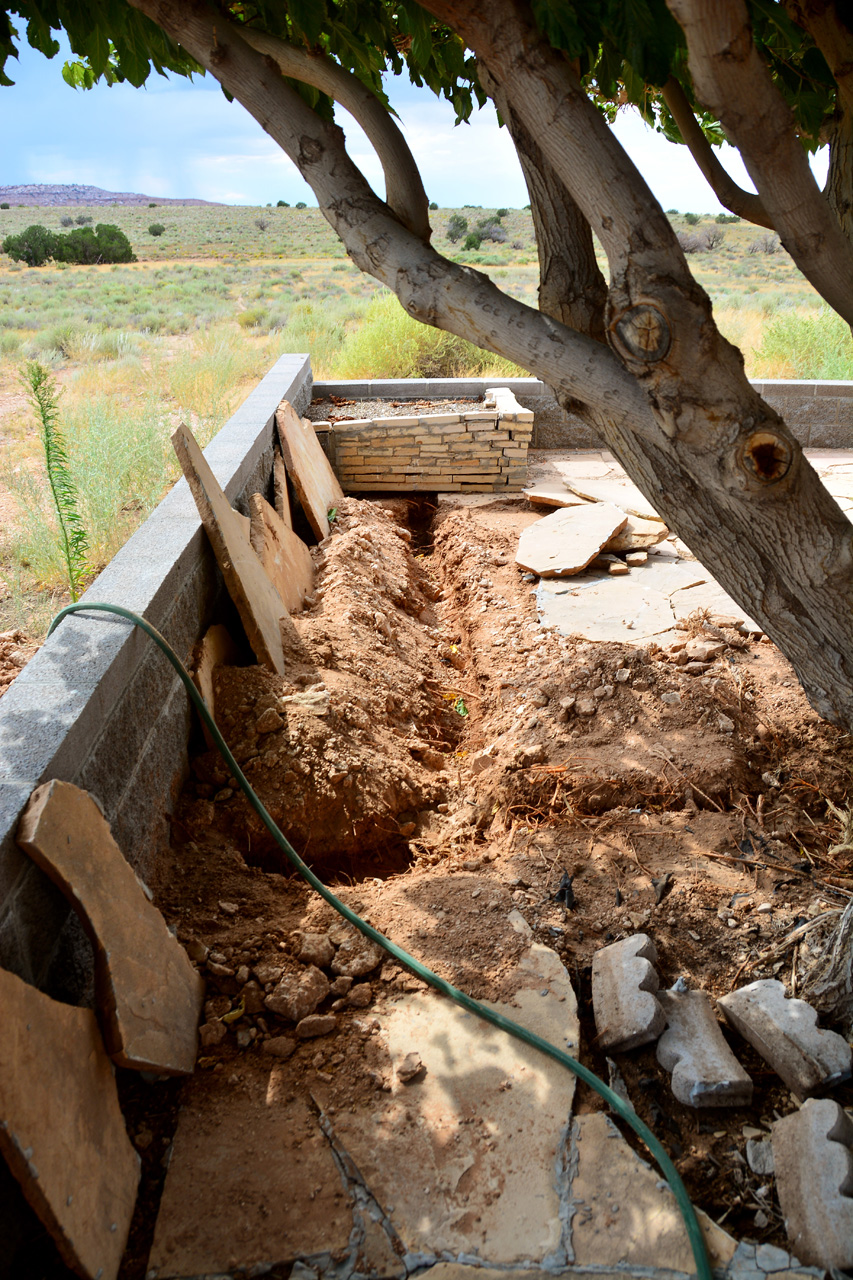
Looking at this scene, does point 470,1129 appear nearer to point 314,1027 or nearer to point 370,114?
point 314,1027

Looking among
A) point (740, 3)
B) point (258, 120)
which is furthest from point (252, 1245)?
point (258, 120)

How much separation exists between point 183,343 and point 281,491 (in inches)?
476

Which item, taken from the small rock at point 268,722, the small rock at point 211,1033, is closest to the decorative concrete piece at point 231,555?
the small rock at point 268,722

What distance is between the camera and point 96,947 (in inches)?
75.3

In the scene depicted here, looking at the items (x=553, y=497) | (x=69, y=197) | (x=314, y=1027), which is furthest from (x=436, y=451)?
(x=69, y=197)

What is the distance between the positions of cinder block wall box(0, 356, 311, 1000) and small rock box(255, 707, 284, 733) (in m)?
0.27

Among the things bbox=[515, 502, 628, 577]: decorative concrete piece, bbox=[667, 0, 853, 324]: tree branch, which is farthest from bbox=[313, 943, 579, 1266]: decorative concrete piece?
bbox=[515, 502, 628, 577]: decorative concrete piece

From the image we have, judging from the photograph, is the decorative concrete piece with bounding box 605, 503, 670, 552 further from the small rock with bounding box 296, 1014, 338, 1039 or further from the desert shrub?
the desert shrub

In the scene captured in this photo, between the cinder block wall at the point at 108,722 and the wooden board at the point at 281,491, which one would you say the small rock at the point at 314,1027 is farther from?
the wooden board at the point at 281,491

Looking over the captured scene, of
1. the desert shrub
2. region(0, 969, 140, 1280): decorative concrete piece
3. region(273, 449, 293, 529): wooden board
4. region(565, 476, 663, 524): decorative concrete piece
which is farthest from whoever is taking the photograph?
the desert shrub

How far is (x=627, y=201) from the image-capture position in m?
2.00

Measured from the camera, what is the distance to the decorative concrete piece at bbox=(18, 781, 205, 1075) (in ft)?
6.13

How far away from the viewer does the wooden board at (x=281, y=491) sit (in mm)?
5172

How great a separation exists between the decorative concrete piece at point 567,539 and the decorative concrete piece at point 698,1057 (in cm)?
324
